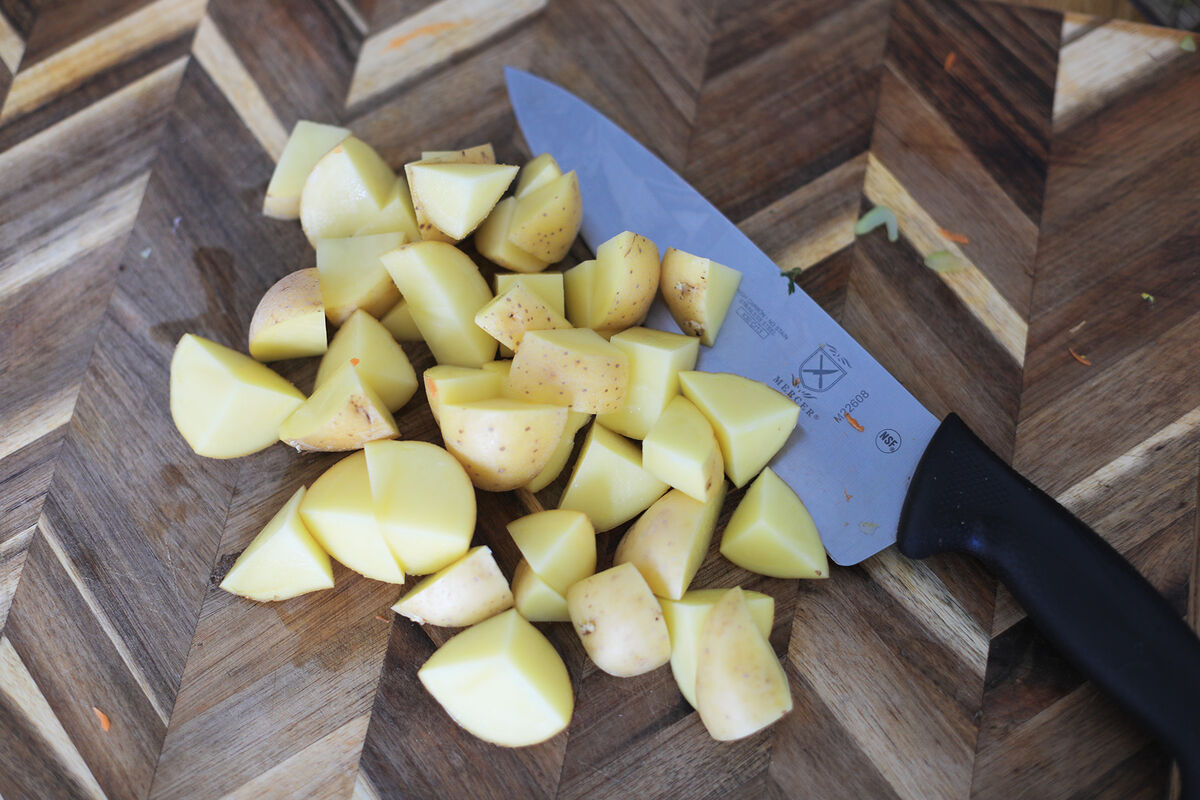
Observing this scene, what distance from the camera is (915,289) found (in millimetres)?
1996

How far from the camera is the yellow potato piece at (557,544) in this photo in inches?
65.1

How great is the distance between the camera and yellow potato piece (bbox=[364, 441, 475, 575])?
162 centimetres

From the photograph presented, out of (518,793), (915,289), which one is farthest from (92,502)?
(915,289)

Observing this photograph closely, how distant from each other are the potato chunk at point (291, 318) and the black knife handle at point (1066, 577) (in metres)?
1.25

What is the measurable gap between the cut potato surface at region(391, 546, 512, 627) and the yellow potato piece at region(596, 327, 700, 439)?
389 millimetres

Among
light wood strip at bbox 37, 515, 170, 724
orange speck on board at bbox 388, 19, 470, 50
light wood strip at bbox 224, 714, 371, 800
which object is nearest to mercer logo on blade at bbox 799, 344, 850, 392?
light wood strip at bbox 224, 714, 371, 800

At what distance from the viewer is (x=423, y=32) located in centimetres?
224

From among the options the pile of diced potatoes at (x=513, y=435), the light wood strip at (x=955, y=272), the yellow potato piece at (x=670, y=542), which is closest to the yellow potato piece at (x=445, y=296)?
the pile of diced potatoes at (x=513, y=435)

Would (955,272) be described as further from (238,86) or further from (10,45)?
(10,45)

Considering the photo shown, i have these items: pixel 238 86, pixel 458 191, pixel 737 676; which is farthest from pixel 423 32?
pixel 737 676

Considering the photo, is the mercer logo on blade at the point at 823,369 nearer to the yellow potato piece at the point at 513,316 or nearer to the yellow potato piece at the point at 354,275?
the yellow potato piece at the point at 513,316

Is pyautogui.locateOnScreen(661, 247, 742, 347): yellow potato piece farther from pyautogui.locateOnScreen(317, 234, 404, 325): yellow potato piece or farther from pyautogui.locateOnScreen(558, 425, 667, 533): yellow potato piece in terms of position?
pyautogui.locateOnScreen(317, 234, 404, 325): yellow potato piece

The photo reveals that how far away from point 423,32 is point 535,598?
57.7 inches

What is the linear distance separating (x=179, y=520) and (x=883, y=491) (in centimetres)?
144
